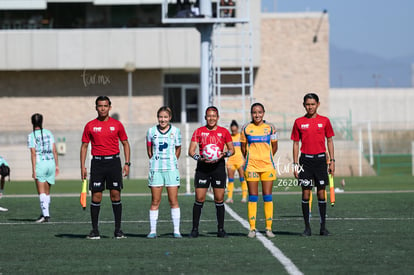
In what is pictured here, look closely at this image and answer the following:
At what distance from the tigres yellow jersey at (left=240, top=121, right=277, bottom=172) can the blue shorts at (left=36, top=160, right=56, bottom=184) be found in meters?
4.73

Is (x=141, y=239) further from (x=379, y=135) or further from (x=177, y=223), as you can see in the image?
(x=379, y=135)

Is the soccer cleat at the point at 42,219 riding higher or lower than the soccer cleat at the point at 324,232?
lower

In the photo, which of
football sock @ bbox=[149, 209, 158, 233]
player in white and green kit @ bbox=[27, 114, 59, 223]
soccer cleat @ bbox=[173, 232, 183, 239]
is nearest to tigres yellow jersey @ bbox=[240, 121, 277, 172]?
soccer cleat @ bbox=[173, 232, 183, 239]

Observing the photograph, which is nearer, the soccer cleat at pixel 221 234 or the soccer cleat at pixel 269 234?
the soccer cleat at pixel 269 234

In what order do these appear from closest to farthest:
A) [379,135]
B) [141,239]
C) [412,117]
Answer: [141,239]
[379,135]
[412,117]

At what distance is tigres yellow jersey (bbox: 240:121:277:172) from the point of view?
1313 cm

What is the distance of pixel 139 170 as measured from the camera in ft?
119

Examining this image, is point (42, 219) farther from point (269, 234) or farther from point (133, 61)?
point (133, 61)

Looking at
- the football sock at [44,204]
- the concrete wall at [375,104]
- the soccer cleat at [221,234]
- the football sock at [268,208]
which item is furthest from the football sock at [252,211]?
the concrete wall at [375,104]

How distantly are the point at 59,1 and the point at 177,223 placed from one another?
32.5 m

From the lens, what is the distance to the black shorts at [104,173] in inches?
508

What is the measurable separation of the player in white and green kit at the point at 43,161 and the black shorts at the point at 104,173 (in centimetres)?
348

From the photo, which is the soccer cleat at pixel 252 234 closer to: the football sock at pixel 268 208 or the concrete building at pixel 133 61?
the football sock at pixel 268 208

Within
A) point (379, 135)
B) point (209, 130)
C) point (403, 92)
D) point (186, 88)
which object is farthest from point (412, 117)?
point (209, 130)
